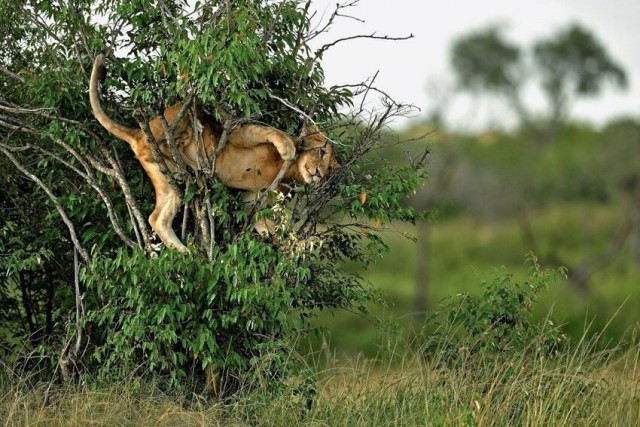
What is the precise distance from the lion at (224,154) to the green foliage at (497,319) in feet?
4.82

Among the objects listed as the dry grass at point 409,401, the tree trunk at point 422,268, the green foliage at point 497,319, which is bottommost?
the tree trunk at point 422,268

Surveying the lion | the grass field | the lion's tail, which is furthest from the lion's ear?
the grass field

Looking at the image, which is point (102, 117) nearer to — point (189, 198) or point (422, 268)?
point (189, 198)

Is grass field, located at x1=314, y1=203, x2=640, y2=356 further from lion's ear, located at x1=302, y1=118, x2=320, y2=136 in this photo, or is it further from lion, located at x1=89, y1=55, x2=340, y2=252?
lion's ear, located at x1=302, y1=118, x2=320, y2=136

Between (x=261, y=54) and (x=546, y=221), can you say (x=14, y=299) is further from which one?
(x=546, y=221)

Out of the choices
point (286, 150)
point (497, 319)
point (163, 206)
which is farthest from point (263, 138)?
point (497, 319)

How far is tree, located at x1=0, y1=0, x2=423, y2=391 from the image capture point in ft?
24.8

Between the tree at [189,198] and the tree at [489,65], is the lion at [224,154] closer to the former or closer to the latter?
the tree at [189,198]

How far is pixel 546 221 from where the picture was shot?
27.7 meters

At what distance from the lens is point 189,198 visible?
7.86 metres

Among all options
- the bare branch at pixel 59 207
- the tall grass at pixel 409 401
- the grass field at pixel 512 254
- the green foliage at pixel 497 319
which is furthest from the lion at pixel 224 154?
the grass field at pixel 512 254

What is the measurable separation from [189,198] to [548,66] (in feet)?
76.1

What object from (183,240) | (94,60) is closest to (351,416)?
(183,240)

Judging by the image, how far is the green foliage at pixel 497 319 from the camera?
810 centimetres
